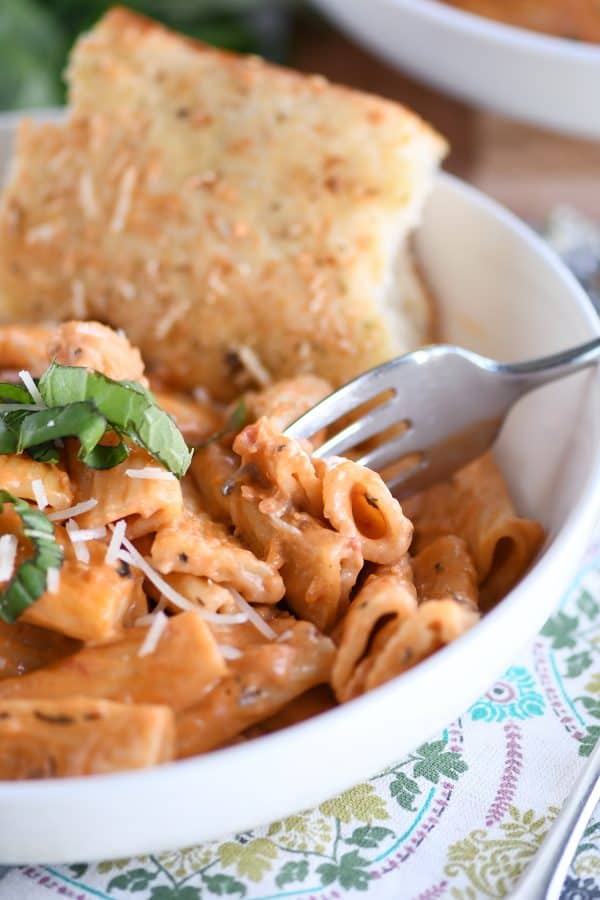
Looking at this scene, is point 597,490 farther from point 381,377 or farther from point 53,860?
point 53,860

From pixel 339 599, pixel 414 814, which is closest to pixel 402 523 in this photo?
pixel 339 599

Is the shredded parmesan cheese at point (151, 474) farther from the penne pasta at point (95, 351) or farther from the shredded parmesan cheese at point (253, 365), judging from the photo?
the shredded parmesan cheese at point (253, 365)

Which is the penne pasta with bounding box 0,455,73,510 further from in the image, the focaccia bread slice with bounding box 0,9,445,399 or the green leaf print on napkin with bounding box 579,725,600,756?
the green leaf print on napkin with bounding box 579,725,600,756

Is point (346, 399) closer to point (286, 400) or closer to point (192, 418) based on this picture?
point (286, 400)

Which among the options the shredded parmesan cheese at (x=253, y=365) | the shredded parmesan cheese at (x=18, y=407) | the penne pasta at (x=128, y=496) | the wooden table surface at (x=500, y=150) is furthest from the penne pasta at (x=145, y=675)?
the wooden table surface at (x=500, y=150)

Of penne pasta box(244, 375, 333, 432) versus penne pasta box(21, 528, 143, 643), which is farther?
penne pasta box(244, 375, 333, 432)

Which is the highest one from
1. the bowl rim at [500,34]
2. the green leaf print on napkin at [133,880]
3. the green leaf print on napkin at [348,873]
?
the bowl rim at [500,34]

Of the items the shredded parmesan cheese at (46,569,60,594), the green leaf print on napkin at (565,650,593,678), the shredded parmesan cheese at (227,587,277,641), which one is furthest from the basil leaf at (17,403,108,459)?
the green leaf print on napkin at (565,650,593,678)
